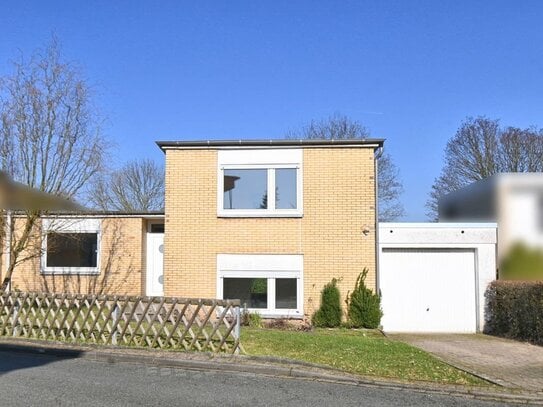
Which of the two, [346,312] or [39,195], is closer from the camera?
[346,312]

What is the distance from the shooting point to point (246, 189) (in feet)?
51.1

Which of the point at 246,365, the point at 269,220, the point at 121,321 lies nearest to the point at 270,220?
the point at 269,220

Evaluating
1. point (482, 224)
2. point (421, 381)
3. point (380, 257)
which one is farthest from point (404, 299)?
point (421, 381)

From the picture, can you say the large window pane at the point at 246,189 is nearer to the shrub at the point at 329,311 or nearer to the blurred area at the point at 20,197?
the shrub at the point at 329,311

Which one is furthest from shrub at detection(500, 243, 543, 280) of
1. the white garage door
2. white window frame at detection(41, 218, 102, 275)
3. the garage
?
white window frame at detection(41, 218, 102, 275)

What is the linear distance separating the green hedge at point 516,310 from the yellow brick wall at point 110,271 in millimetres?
10418

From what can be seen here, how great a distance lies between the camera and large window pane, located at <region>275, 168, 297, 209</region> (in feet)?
50.8

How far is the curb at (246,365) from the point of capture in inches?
314

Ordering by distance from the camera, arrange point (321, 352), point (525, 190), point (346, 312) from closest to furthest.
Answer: point (321, 352)
point (525, 190)
point (346, 312)

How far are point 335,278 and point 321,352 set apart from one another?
4653 mm

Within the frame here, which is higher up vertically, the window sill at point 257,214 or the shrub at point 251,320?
the window sill at point 257,214

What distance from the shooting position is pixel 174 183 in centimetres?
1570

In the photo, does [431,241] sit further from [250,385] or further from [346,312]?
[250,385]

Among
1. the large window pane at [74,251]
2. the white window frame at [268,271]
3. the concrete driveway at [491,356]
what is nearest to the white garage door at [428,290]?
the concrete driveway at [491,356]
